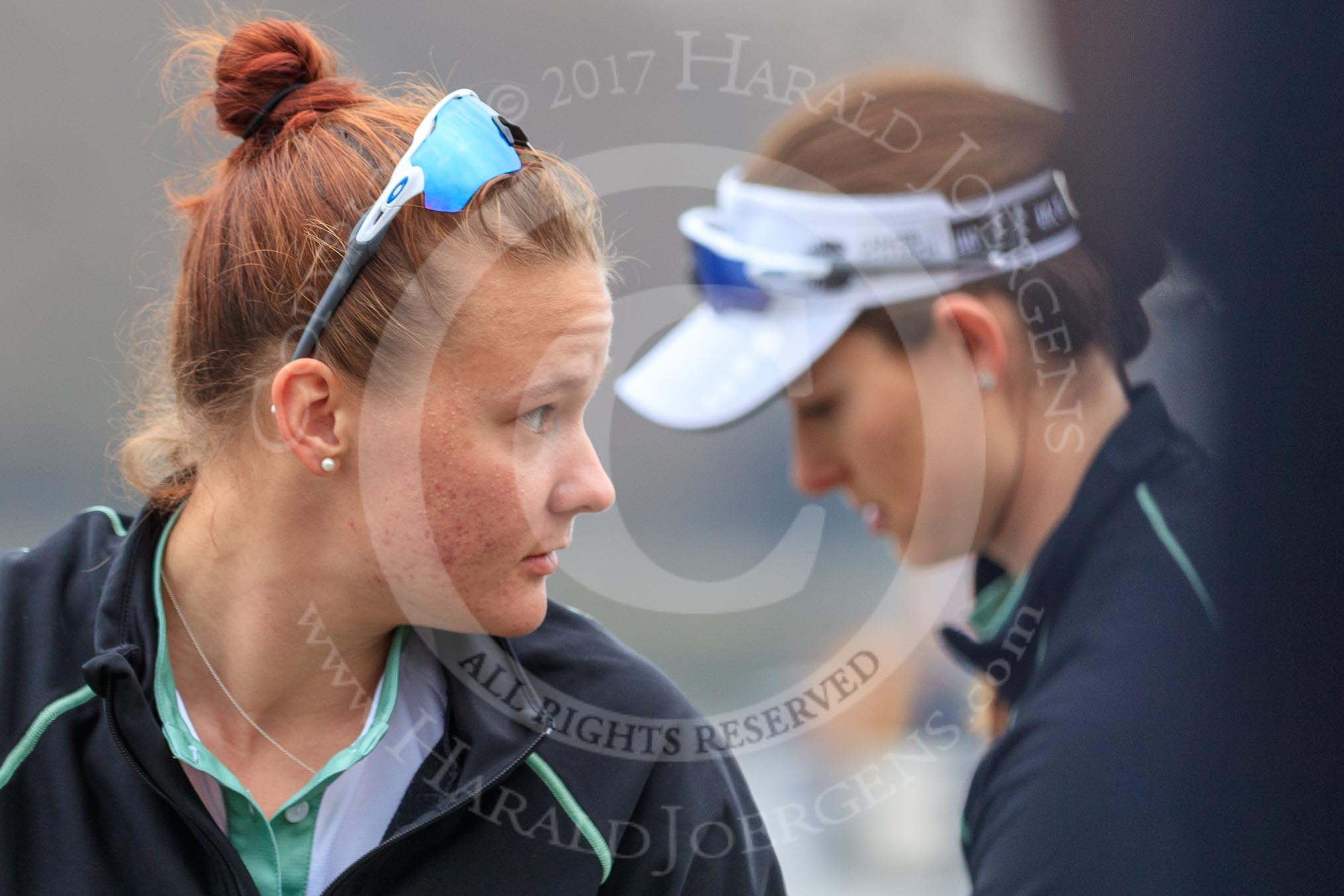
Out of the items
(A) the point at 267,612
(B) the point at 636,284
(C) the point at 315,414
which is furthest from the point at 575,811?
(B) the point at 636,284

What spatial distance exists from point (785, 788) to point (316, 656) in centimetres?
120

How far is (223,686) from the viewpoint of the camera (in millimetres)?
1454

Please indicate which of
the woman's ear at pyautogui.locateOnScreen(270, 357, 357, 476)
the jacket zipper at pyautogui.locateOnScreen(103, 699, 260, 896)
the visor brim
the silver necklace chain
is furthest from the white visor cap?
the jacket zipper at pyautogui.locateOnScreen(103, 699, 260, 896)

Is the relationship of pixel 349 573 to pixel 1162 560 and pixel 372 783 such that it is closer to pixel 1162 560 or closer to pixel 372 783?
pixel 372 783

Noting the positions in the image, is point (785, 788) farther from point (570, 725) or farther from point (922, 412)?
point (922, 412)

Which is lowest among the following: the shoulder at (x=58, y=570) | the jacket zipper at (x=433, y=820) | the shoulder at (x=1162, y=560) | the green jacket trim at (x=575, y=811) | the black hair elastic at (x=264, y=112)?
the green jacket trim at (x=575, y=811)

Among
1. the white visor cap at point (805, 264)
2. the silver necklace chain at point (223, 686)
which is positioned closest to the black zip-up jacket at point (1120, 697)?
the white visor cap at point (805, 264)

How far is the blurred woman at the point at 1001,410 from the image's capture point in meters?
0.90

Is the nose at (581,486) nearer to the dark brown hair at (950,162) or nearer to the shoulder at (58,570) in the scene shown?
the dark brown hair at (950,162)

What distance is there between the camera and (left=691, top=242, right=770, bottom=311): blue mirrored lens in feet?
5.12

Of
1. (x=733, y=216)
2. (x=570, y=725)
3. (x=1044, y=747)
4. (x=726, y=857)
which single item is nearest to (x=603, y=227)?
(x=733, y=216)

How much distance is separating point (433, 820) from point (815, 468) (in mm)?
600

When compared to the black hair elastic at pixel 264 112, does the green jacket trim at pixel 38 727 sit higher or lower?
lower

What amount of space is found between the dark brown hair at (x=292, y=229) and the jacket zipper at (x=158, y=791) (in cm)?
30
